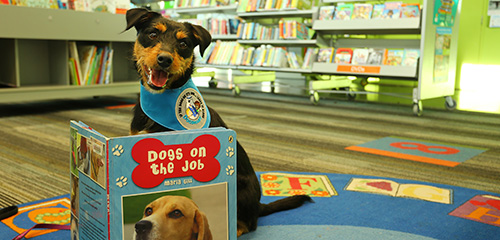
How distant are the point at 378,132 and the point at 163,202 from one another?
8.83 feet

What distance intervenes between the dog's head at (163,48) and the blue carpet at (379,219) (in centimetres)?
59

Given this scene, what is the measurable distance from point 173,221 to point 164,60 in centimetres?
56

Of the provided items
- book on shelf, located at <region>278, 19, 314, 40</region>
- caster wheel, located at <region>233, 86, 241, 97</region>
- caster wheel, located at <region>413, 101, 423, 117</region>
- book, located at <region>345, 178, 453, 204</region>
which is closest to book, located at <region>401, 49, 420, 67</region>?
caster wheel, located at <region>413, 101, 423, 117</region>

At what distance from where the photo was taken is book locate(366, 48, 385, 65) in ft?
16.1

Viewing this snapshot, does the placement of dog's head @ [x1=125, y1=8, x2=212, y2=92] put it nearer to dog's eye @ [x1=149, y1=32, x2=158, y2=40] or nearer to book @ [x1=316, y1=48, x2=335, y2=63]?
dog's eye @ [x1=149, y1=32, x2=158, y2=40]

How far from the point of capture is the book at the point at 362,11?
5.02m

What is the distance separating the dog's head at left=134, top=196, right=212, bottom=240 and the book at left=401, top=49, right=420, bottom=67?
13.1 feet

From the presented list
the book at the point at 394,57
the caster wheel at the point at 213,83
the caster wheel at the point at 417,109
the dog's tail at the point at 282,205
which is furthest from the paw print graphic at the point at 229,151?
the caster wheel at the point at 213,83

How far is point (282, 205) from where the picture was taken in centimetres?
172

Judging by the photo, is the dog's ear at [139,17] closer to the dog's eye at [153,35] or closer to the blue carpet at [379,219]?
the dog's eye at [153,35]

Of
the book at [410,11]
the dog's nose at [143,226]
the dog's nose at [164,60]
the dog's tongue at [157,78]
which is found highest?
the book at [410,11]

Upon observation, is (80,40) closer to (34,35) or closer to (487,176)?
(34,35)

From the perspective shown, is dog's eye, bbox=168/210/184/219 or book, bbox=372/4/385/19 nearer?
dog's eye, bbox=168/210/184/219

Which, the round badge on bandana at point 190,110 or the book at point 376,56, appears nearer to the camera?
the round badge on bandana at point 190,110
